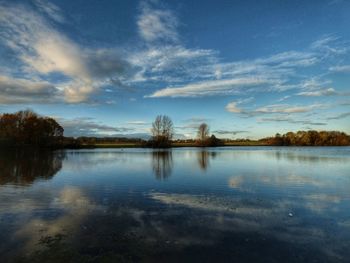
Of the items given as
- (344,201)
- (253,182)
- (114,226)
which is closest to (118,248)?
(114,226)

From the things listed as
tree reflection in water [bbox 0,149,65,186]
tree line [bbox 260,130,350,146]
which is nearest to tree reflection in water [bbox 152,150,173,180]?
tree reflection in water [bbox 0,149,65,186]

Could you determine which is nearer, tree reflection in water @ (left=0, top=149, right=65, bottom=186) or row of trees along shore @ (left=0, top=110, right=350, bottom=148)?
tree reflection in water @ (left=0, top=149, right=65, bottom=186)

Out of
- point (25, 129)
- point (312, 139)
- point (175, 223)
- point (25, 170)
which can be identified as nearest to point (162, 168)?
point (25, 170)

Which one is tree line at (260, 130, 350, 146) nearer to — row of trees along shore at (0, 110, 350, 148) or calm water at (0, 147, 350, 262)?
row of trees along shore at (0, 110, 350, 148)

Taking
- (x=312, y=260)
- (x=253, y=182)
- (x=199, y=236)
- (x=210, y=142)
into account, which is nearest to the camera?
(x=312, y=260)

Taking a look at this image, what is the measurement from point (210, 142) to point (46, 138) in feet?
236

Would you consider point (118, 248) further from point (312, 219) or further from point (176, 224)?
point (312, 219)

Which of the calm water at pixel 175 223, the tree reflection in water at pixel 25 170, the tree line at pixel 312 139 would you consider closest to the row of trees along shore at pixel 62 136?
the tree line at pixel 312 139

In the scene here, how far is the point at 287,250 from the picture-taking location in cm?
818

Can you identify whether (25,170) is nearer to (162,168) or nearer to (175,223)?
(162,168)

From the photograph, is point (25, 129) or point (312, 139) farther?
point (312, 139)

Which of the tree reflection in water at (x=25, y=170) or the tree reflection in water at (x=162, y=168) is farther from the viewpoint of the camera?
the tree reflection in water at (x=162, y=168)

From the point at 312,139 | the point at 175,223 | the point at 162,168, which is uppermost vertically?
the point at 312,139

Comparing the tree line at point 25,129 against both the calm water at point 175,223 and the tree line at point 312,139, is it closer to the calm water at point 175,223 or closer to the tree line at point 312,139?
the calm water at point 175,223
